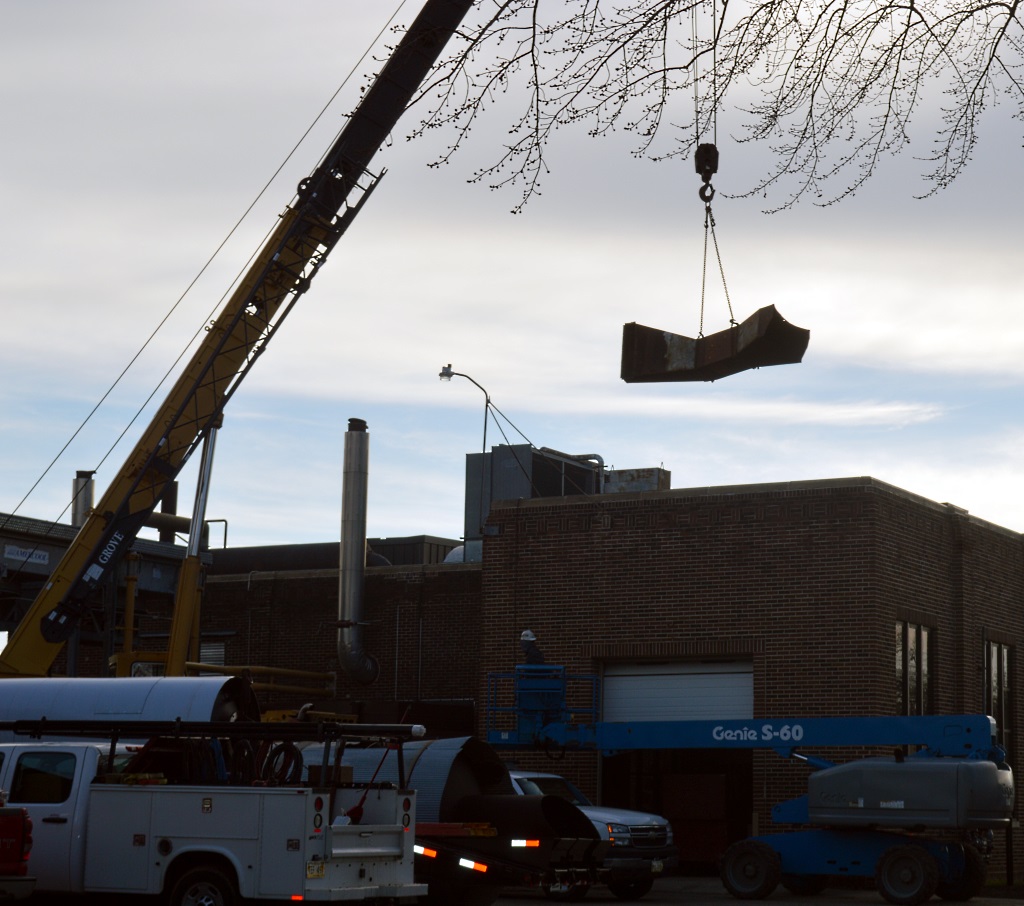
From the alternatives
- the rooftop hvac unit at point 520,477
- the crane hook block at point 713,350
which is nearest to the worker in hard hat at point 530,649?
the rooftop hvac unit at point 520,477

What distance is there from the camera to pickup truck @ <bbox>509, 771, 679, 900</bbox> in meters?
21.1

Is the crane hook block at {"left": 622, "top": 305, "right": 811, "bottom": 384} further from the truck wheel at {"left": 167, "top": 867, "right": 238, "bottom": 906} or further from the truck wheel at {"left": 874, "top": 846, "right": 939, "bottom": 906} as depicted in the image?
the truck wheel at {"left": 874, "top": 846, "right": 939, "bottom": 906}

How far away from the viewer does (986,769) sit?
20.5 m

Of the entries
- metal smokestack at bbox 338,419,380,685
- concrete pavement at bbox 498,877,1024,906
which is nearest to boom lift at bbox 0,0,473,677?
metal smokestack at bbox 338,419,380,685

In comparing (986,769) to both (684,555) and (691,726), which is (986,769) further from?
(684,555)

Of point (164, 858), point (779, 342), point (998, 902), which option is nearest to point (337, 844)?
point (164, 858)

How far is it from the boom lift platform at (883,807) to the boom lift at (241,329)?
948 cm

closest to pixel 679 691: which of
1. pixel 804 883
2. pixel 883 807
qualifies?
pixel 804 883

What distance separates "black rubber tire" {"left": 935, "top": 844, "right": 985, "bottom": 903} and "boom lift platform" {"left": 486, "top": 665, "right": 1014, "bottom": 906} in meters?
0.01

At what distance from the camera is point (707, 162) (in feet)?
39.2

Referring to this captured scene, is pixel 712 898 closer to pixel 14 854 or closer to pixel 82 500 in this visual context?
pixel 14 854

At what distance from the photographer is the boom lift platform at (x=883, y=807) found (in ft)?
67.3

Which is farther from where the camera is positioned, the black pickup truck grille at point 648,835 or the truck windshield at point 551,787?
the black pickup truck grille at point 648,835

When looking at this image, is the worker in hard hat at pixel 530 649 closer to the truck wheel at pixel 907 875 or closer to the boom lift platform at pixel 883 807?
the boom lift platform at pixel 883 807
